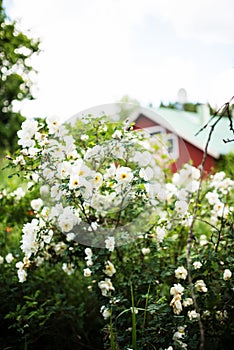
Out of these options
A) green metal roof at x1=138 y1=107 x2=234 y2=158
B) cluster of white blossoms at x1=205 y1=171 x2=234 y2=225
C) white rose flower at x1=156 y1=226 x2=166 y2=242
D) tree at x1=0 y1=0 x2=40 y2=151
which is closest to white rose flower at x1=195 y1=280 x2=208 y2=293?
white rose flower at x1=156 y1=226 x2=166 y2=242

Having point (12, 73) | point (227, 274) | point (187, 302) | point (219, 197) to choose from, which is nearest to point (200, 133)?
point (12, 73)

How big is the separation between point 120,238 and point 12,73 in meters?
11.8

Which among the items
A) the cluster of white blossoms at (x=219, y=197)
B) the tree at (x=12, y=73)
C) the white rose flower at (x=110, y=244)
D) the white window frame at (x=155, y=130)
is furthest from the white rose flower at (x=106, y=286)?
the tree at (x=12, y=73)

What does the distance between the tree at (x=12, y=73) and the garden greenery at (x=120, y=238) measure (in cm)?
977

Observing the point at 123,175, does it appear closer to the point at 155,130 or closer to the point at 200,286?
the point at 200,286

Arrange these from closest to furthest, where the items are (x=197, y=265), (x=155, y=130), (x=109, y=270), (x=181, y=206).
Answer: (x=197, y=265) < (x=109, y=270) < (x=181, y=206) < (x=155, y=130)

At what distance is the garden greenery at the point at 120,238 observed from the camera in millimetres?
1741

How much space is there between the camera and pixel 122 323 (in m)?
1.76

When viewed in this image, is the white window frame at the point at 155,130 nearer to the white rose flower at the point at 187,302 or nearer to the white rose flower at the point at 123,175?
the white rose flower at the point at 123,175

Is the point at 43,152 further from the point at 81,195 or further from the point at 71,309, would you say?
the point at 71,309

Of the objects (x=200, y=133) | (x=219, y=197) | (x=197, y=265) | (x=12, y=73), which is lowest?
(x=197, y=265)

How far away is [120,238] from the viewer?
1.98 metres

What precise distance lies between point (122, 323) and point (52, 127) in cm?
88

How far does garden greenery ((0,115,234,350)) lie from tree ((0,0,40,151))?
32.0 ft
